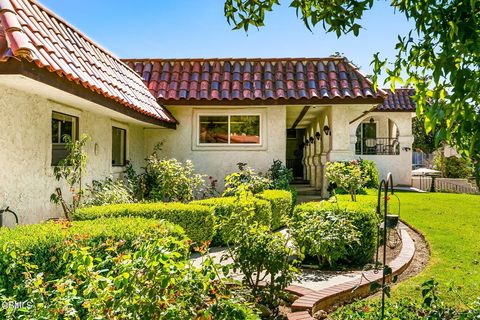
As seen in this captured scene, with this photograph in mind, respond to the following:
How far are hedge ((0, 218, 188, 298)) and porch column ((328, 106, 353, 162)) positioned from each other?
9495 mm

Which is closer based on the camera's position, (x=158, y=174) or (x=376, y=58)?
(x=376, y=58)

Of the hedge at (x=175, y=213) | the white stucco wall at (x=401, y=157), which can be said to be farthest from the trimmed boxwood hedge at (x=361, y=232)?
the white stucco wall at (x=401, y=157)

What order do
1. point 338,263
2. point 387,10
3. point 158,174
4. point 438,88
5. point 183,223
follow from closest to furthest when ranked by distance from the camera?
1. point 438,88
2. point 387,10
3. point 338,263
4. point 183,223
5. point 158,174

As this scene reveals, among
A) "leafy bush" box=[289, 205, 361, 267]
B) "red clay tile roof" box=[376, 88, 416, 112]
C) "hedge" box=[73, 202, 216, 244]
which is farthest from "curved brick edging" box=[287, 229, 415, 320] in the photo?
"red clay tile roof" box=[376, 88, 416, 112]

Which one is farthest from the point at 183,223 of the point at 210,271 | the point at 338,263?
the point at 210,271

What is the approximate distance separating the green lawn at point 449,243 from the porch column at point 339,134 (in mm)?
2695

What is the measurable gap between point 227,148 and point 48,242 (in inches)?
378

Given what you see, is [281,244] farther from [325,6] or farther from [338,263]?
[325,6]

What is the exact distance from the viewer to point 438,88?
2654 mm

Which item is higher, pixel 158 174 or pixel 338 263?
pixel 158 174

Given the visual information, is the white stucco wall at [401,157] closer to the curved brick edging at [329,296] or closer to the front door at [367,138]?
the front door at [367,138]

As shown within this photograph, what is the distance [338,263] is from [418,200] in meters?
11.2

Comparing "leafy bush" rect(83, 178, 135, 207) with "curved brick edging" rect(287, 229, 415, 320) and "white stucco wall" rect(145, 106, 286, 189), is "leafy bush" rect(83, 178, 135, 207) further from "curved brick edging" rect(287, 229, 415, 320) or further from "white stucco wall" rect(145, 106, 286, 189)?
"curved brick edging" rect(287, 229, 415, 320)

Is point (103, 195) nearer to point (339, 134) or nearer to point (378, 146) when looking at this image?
point (339, 134)
